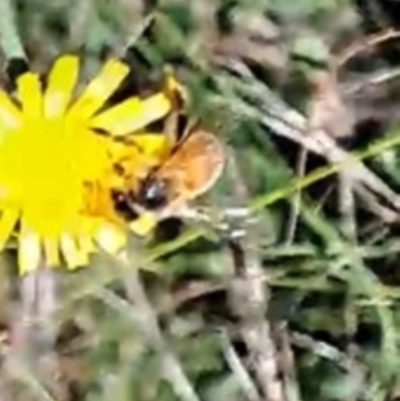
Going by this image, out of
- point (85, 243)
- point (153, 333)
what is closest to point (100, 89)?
point (85, 243)

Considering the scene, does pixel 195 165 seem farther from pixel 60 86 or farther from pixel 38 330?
pixel 38 330

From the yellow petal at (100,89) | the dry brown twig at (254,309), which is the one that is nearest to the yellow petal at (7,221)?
the yellow petal at (100,89)

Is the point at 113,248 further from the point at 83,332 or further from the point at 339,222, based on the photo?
the point at 339,222

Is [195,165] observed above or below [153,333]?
above

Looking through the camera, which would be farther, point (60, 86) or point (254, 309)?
point (254, 309)

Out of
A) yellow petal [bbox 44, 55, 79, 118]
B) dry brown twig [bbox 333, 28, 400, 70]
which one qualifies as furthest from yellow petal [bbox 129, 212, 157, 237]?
dry brown twig [bbox 333, 28, 400, 70]

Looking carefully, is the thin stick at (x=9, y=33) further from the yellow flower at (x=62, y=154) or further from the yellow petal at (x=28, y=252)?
the yellow petal at (x=28, y=252)
